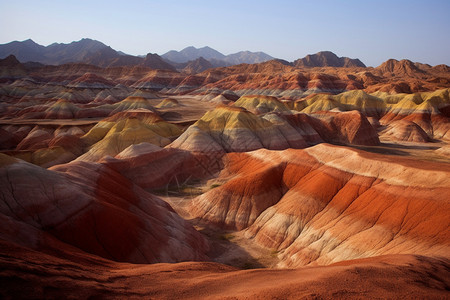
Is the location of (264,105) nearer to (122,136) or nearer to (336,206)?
(122,136)

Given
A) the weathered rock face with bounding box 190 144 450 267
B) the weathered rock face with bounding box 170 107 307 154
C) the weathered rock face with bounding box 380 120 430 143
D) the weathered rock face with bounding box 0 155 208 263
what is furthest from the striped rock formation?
the weathered rock face with bounding box 380 120 430 143

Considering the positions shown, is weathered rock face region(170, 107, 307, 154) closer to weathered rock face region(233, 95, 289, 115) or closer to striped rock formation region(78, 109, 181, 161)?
Result: striped rock formation region(78, 109, 181, 161)

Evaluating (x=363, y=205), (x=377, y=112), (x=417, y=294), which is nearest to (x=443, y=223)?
(x=363, y=205)

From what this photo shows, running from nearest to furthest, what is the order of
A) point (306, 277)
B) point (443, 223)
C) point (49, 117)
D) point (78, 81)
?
1. point (306, 277)
2. point (443, 223)
3. point (49, 117)
4. point (78, 81)

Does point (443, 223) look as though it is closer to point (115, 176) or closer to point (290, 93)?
point (115, 176)

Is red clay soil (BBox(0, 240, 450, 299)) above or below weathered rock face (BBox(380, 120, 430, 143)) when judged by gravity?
below

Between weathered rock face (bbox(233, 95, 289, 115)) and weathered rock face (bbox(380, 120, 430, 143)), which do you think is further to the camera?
weathered rock face (bbox(233, 95, 289, 115))

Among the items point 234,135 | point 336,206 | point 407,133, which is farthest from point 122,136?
point 407,133
